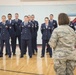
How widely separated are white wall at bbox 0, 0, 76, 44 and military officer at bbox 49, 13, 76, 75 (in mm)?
8340

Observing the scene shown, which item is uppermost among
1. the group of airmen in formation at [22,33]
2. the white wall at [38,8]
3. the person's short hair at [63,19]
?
the white wall at [38,8]

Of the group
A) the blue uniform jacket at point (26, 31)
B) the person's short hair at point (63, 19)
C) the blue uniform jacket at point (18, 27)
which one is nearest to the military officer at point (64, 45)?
the person's short hair at point (63, 19)

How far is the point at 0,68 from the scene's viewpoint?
599 centimetres

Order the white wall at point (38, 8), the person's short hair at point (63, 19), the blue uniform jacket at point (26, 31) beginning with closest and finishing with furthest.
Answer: the person's short hair at point (63, 19)
the blue uniform jacket at point (26, 31)
the white wall at point (38, 8)

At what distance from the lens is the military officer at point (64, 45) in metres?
3.14

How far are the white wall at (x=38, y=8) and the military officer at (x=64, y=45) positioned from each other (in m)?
8.34

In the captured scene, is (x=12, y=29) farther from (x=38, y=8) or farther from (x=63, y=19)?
(x=63, y=19)

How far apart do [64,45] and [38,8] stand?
8.50 meters

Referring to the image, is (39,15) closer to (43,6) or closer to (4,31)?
A: (43,6)

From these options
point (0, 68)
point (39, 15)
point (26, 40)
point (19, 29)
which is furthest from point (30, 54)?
point (39, 15)

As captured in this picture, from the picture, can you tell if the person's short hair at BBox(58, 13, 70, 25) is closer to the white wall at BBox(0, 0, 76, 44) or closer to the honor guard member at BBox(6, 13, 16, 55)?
the honor guard member at BBox(6, 13, 16, 55)

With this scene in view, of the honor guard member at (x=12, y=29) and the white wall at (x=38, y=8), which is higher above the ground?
the white wall at (x=38, y=8)

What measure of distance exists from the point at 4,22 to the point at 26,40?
1.03 m

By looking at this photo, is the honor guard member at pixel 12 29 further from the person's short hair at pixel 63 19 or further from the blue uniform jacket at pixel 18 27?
the person's short hair at pixel 63 19
